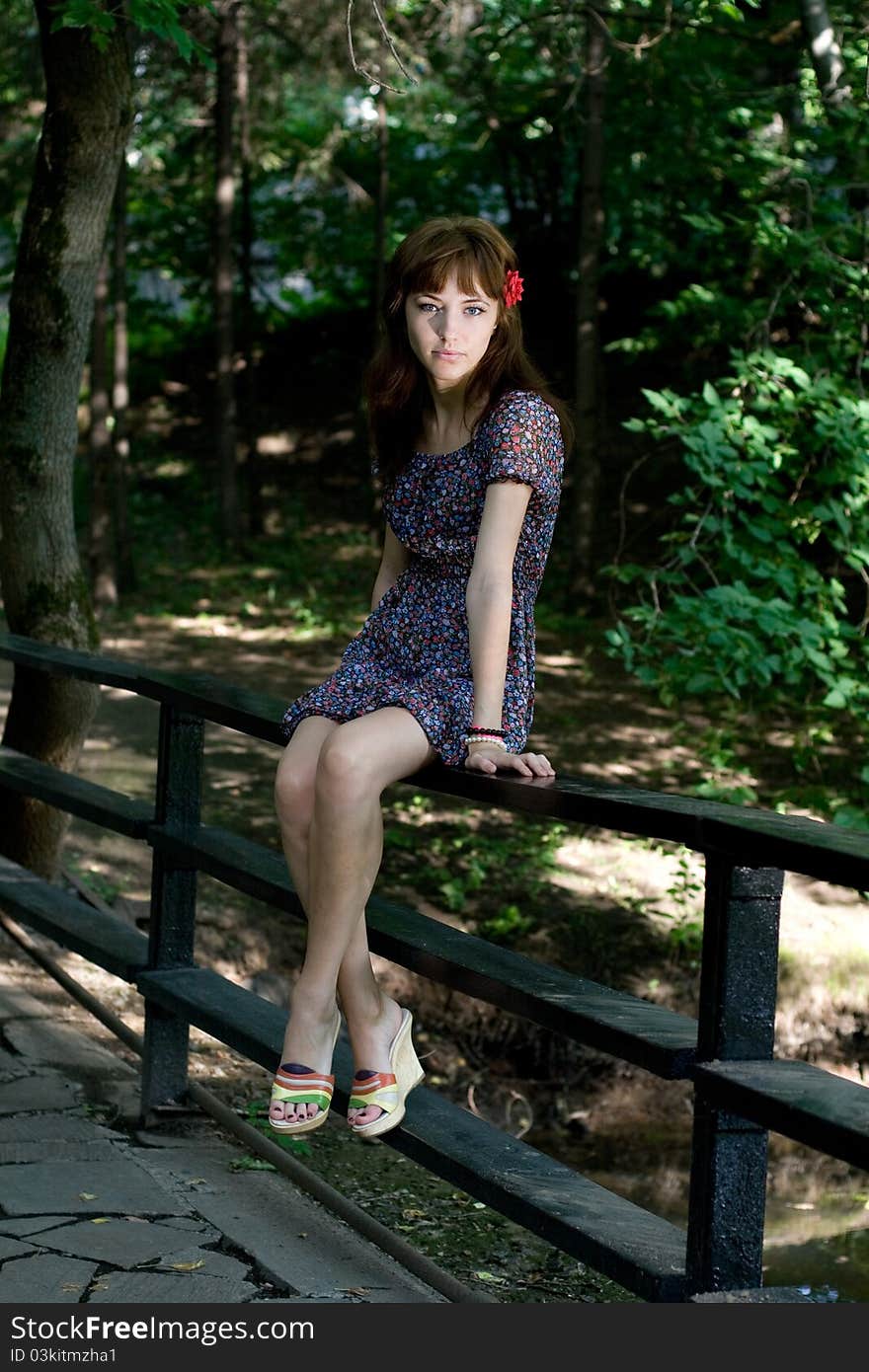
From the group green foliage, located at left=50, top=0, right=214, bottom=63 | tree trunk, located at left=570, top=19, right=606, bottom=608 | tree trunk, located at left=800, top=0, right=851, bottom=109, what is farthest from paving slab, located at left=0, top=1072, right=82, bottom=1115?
tree trunk, located at left=570, top=19, right=606, bottom=608

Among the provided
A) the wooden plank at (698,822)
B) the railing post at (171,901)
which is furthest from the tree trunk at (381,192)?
the wooden plank at (698,822)

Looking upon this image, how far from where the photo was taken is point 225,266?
53.3ft

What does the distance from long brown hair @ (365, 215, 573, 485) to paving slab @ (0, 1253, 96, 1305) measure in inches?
66.7

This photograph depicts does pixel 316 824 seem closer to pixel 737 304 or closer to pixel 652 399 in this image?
pixel 652 399

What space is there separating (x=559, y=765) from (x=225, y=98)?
9.26 metres

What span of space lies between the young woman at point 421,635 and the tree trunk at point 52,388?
2887mm

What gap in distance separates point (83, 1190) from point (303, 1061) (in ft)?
2.60

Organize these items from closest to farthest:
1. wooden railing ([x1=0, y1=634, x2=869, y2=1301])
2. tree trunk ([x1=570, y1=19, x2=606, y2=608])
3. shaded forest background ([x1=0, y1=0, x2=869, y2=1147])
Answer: wooden railing ([x1=0, y1=634, x2=869, y2=1301]) < shaded forest background ([x1=0, y1=0, x2=869, y2=1147]) < tree trunk ([x1=570, y1=19, x2=606, y2=608])

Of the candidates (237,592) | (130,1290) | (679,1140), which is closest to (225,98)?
Result: (237,592)

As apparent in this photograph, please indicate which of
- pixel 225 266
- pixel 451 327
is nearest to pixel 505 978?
pixel 451 327

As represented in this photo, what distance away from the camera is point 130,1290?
2785 millimetres

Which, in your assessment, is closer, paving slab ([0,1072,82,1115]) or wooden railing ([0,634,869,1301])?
wooden railing ([0,634,869,1301])

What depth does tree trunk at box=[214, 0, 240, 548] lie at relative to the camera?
15.4 meters

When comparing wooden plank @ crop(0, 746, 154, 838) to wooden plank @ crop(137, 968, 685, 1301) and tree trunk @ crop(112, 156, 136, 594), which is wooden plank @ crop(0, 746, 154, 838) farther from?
tree trunk @ crop(112, 156, 136, 594)
